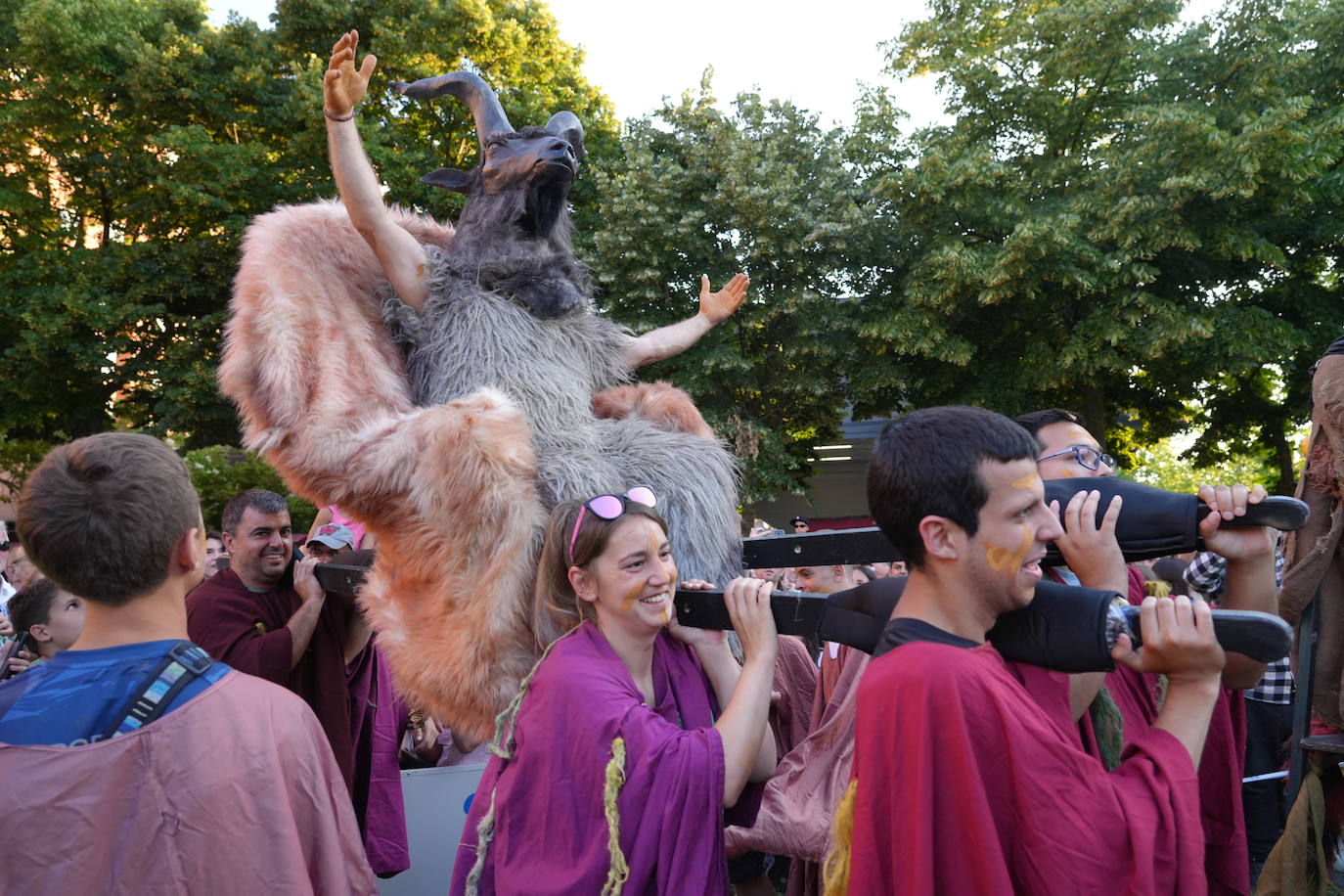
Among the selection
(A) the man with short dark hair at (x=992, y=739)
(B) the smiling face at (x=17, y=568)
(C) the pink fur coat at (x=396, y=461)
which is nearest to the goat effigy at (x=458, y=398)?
(C) the pink fur coat at (x=396, y=461)

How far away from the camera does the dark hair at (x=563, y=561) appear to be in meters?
2.51

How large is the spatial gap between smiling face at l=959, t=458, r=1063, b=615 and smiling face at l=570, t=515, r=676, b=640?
885mm

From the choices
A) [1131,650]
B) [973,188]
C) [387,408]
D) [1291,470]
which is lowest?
[1291,470]

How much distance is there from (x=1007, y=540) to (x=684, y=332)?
220cm

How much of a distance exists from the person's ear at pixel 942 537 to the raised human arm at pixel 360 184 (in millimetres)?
2013

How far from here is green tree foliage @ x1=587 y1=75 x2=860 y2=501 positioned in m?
14.3

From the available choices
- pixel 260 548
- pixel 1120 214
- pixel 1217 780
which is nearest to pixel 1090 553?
pixel 1217 780

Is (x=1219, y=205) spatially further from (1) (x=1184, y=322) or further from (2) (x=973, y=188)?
(2) (x=973, y=188)

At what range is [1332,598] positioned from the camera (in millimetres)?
3107

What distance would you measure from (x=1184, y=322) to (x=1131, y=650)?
12.7 meters

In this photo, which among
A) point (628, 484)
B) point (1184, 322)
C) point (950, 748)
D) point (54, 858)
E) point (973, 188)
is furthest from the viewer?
point (973, 188)

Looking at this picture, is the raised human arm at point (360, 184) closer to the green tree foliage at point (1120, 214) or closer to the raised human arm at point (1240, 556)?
the raised human arm at point (1240, 556)

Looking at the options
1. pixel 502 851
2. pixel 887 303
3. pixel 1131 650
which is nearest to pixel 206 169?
pixel 887 303

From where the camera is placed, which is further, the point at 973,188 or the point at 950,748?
the point at 973,188
